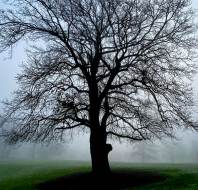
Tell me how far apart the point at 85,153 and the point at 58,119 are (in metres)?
129

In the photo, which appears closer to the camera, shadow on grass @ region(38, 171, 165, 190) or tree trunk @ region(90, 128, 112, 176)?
shadow on grass @ region(38, 171, 165, 190)

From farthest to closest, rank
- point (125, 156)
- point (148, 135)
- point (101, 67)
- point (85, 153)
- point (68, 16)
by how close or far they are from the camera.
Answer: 1. point (85, 153)
2. point (125, 156)
3. point (101, 67)
4. point (148, 135)
5. point (68, 16)

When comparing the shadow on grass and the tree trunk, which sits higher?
the tree trunk

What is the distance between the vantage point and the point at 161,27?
2052 centimetres

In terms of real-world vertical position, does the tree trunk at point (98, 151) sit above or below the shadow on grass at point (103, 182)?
above

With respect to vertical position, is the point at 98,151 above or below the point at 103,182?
above

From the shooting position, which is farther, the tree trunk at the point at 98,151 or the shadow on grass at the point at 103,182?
the tree trunk at the point at 98,151

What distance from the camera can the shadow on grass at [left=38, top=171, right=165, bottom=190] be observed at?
18844mm

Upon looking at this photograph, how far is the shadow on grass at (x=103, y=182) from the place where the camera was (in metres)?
18.8

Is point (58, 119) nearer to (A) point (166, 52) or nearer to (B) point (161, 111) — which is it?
(B) point (161, 111)

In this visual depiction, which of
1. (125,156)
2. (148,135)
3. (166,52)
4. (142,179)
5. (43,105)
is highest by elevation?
(125,156)

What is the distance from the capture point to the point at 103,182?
19.5 m

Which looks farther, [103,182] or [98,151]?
[98,151]

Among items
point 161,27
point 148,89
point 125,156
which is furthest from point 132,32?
point 125,156
